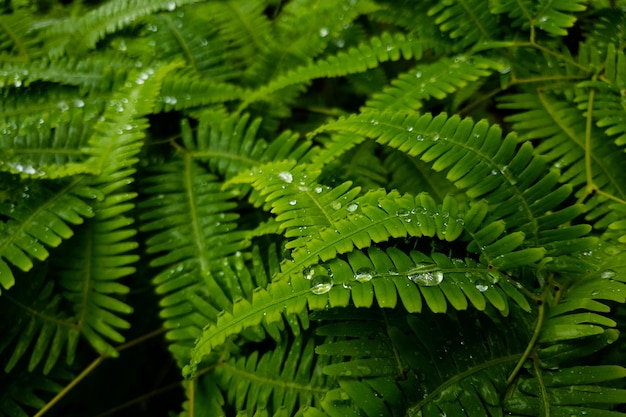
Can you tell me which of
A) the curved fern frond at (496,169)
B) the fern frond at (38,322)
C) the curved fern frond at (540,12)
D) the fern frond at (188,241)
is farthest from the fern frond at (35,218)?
the curved fern frond at (540,12)

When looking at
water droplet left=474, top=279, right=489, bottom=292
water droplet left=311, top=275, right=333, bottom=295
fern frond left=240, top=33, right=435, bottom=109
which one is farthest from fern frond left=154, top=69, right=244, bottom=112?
water droplet left=474, top=279, right=489, bottom=292

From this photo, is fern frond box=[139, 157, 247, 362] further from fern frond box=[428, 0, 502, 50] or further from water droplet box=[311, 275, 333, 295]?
fern frond box=[428, 0, 502, 50]

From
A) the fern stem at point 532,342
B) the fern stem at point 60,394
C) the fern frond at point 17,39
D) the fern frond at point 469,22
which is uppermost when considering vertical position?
the fern frond at point 17,39

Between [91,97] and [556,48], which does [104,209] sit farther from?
[556,48]

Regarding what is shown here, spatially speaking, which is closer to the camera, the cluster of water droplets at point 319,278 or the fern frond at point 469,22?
the cluster of water droplets at point 319,278

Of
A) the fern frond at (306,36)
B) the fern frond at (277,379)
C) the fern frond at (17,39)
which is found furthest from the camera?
the fern frond at (17,39)

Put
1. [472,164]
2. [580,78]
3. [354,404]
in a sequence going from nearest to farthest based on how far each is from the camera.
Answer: [354,404], [472,164], [580,78]

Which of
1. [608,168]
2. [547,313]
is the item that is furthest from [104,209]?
[608,168]

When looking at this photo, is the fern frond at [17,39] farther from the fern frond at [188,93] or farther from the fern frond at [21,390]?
the fern frond at [21,390]
